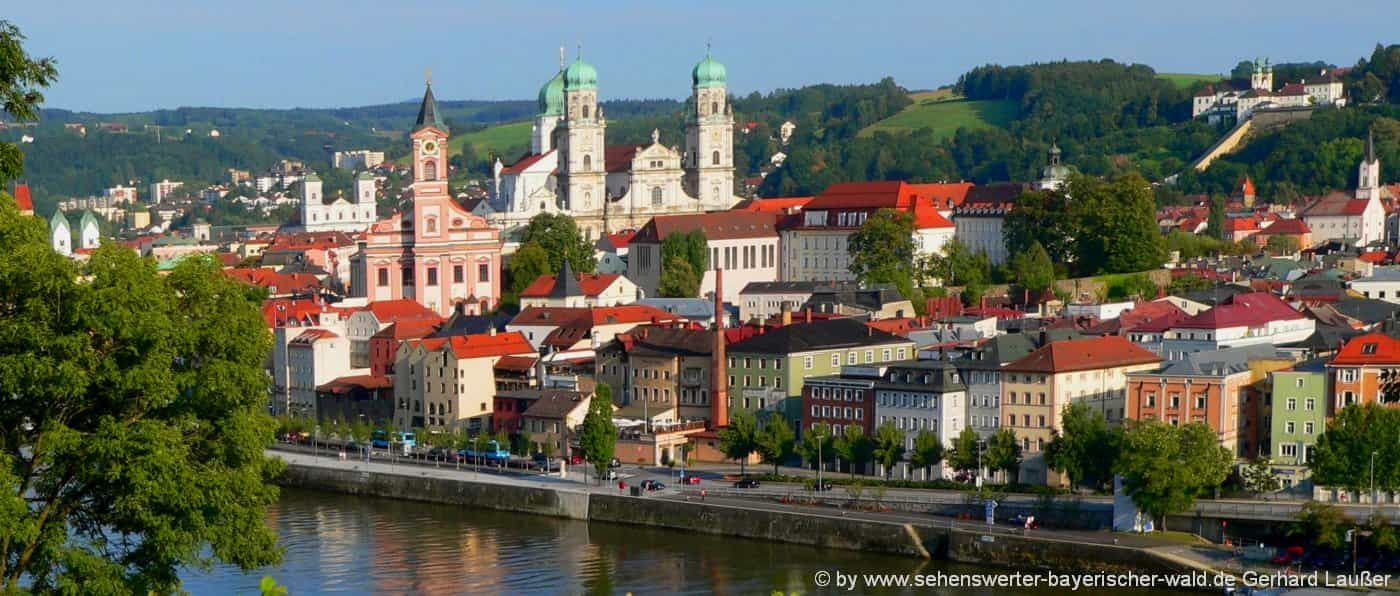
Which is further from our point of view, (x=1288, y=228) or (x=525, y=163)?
(x=525, y=163)

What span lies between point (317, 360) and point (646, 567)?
18.7m

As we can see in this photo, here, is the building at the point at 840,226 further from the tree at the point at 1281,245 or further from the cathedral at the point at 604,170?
the tree at the point at 1281,245

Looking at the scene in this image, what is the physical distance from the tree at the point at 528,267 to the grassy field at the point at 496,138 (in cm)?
10659

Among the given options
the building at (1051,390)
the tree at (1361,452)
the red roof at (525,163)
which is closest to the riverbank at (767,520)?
the tree at (1361,452)

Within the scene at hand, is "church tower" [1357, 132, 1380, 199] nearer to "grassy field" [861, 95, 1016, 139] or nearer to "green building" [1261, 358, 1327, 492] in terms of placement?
"green building" [1261, 358, 1327, 492]

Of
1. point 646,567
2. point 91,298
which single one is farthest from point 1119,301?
point 91,298

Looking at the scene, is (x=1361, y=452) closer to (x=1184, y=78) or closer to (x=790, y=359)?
(x=790, y=359)

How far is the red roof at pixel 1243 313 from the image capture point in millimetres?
43219

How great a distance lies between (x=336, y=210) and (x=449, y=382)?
62208 mm

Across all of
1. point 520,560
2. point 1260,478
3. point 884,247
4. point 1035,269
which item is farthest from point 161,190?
point 1260,478

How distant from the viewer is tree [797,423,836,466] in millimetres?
38938

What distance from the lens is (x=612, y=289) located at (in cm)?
5797

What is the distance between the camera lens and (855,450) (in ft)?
127

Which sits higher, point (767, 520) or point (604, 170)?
point (604, 170)
